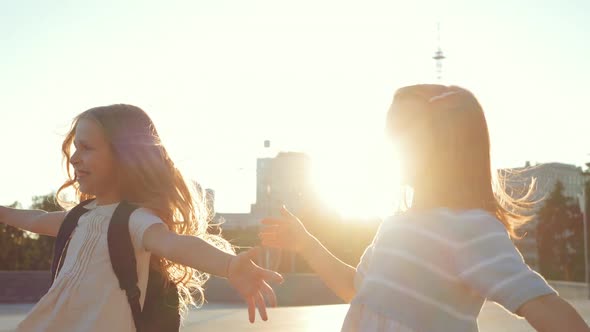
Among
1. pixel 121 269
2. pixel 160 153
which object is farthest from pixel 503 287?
pixel 160 153

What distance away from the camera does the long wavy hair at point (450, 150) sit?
8.69 ft

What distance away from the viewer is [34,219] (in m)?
3.89

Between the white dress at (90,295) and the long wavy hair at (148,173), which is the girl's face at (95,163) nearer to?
the long wavy hair at (148,173)

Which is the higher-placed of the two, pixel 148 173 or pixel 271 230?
pixel 148 173

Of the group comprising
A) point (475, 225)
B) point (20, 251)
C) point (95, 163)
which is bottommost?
point (20, 251)

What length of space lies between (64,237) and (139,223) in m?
0.42

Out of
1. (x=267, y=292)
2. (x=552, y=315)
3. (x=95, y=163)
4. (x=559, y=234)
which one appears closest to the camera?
(x=552, y=315)

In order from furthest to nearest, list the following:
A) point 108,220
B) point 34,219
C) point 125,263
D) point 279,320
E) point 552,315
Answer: point 279,320
point 34,219
point 108,220
point 125,263
point 552,315

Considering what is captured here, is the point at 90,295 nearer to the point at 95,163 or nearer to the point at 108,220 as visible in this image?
the point at 108,220

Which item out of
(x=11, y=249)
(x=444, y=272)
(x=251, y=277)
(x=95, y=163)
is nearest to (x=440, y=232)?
(x=444, y=272)

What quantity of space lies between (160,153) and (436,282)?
4.36 ft

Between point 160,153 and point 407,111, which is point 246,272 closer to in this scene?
point 407,111

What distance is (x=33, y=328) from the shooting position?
315cm

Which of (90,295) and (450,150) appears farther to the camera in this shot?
(90,295)
